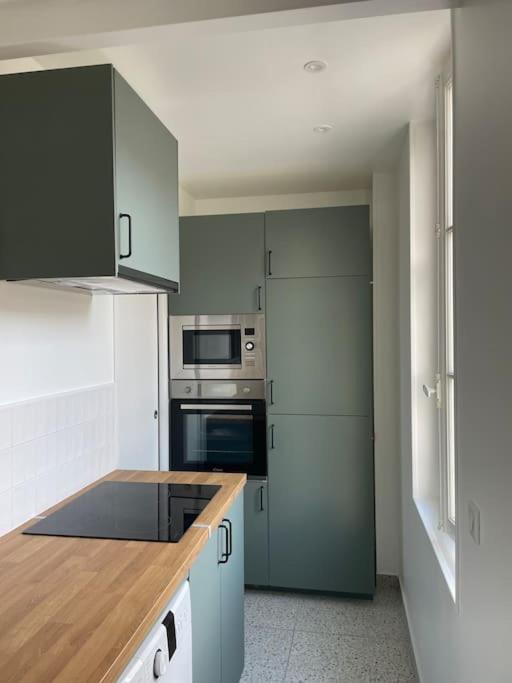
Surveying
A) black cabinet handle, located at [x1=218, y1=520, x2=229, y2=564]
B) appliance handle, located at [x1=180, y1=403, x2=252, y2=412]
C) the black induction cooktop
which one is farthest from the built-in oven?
black cabinet handle, located at [x1=218, y1=520, x2=229, y2=564]

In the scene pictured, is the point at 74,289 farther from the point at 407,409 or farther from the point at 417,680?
the point at 417,680

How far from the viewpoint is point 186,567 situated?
137cm

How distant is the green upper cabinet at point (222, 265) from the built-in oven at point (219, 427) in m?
0.46

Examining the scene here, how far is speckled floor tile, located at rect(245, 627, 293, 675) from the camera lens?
7.86 feet

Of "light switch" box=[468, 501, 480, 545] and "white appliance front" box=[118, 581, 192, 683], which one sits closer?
"white appliance front" box=[118, 581, 192, 683]

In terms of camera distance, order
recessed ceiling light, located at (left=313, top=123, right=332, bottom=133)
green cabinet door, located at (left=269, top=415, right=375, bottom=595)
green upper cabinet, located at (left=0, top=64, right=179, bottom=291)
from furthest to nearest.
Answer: green cabinet door, located at (left=269, top=415, right=375, bottom=595) → recessed ceiling light, located at (left=313, top=123, right=332, bottom=133) → green upper cabinet, located at (left=0, top=64, right=179, bottom=291)

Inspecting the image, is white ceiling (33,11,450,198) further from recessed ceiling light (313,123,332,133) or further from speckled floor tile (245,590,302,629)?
speckled floor tile (245,590,302,629)

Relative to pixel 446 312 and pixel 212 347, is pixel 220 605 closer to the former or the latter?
pixel 446 312

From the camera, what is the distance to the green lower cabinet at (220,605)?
62.5 inches

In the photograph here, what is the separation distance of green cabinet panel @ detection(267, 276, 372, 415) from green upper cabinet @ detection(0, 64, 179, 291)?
1518 mm

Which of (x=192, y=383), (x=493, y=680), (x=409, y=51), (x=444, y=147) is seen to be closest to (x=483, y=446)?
(x=493, y=680)

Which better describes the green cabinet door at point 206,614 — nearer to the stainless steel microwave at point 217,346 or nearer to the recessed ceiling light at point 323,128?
the stainless steel microwave at point 217,346

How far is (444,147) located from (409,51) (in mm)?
361

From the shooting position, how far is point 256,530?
2.94 meters
